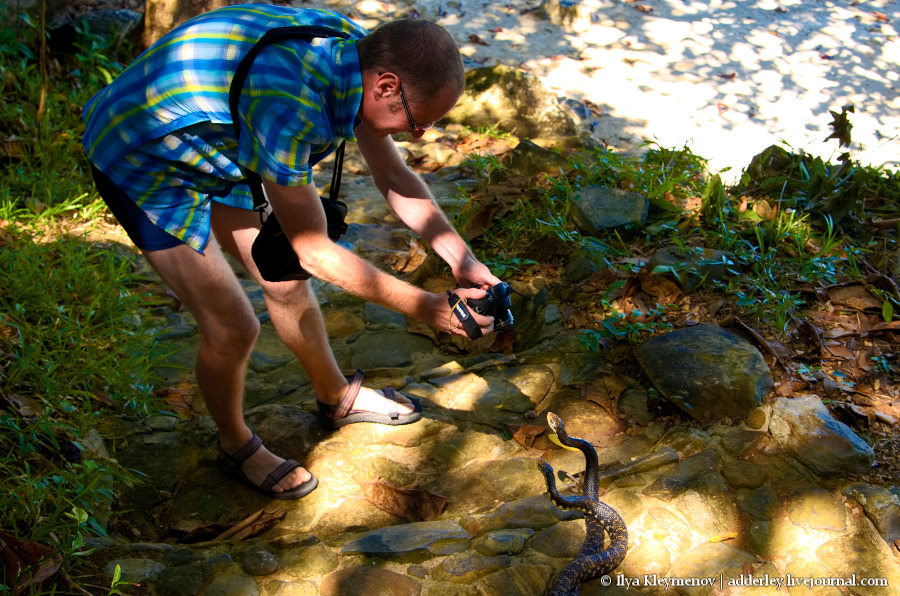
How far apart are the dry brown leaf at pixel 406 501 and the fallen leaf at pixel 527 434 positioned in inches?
18.0

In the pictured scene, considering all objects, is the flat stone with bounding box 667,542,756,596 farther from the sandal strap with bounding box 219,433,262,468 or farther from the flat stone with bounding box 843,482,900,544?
the sandal strap with bounding box 219,433,262,468

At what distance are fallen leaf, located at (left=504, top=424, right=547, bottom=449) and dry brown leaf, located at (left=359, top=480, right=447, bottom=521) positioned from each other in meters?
0.46

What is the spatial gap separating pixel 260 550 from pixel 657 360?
5.65 feet

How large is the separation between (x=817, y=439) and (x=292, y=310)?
6.43ft

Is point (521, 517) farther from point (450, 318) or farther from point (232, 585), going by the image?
point (232, 585)

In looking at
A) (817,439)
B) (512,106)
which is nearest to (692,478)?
(817,439)

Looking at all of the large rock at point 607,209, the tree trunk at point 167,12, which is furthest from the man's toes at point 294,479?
the tree trunk at point 167,12

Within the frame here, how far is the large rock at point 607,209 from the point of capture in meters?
4.11

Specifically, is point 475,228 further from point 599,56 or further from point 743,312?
point 599,56

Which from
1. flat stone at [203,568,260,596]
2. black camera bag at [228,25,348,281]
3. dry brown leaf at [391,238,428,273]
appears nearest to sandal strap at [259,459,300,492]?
flat stone at [203,568,260,596]

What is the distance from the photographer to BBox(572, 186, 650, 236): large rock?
4.11m

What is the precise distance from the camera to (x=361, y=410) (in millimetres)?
3113

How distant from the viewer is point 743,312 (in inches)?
132

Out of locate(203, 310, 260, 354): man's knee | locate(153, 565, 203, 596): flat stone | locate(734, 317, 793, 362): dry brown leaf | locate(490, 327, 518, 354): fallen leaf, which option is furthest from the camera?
locate(490, 327, 518, 354): fallen leaf
